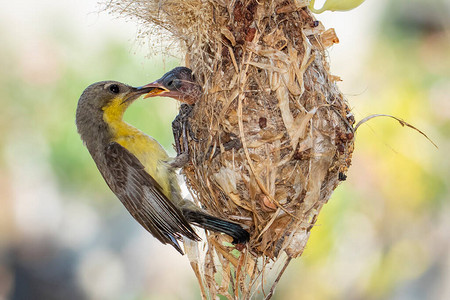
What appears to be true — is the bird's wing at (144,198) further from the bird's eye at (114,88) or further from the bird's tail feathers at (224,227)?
the bird's eye at (114,88)

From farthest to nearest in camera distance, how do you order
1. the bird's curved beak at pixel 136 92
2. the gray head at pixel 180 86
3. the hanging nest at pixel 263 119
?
the bird's curved beak at pixel 136 92
the gray head at pixel 180 86
the hanging nest at pixel 263 119

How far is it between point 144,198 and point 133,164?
0.46ft

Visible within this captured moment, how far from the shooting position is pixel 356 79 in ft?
9.05

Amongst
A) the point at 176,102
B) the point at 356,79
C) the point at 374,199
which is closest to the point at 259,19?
the point at 176,102

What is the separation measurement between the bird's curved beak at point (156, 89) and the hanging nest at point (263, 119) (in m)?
0.15

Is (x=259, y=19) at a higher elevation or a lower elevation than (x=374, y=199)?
lower

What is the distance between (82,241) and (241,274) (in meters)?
1.77

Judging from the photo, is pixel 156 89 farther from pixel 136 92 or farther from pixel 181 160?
pixel 181 160

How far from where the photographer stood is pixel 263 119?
5.35 feet

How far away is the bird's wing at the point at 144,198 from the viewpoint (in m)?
1.83

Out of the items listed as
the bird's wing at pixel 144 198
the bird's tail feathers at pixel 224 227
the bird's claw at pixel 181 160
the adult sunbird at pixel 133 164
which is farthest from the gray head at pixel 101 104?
the bird's tail feathers at pixel 224 227

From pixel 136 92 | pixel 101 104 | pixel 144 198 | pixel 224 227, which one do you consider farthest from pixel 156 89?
pixel 224 227

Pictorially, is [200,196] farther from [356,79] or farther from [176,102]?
[356,79]

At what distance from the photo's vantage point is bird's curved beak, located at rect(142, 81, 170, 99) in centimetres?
185
